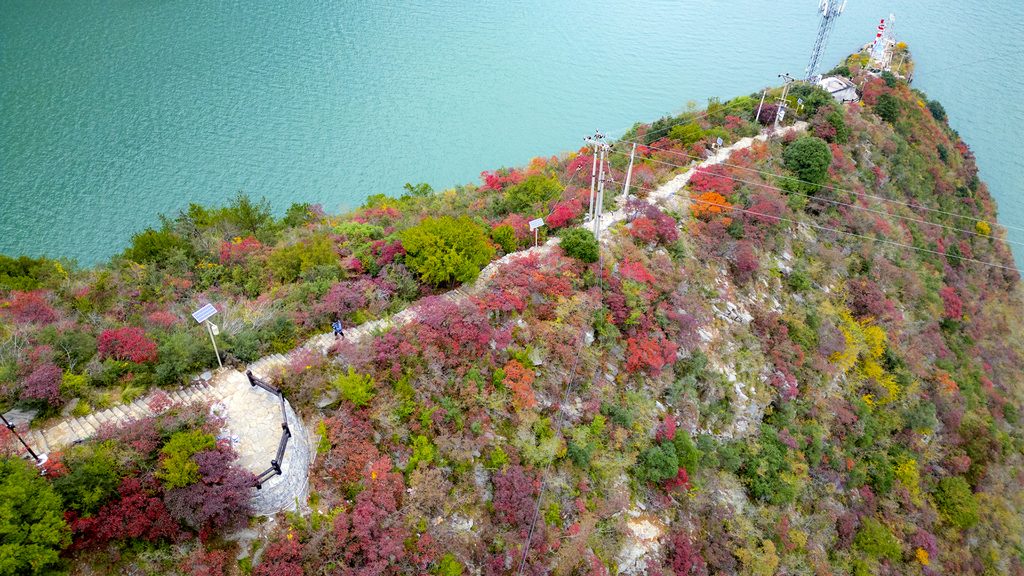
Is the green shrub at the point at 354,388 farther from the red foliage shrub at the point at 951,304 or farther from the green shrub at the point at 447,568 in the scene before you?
the red foliage shrub at the point at 951,304

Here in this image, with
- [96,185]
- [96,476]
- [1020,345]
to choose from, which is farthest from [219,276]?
[1020,345]

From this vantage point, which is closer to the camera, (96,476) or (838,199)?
(96,476)

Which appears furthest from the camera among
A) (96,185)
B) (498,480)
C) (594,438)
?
(96,185)

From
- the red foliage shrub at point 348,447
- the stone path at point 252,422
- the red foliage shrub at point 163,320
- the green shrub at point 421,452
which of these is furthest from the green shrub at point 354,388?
the red foliage shrub at point 163,320

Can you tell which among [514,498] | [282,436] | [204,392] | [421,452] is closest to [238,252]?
[204,392]

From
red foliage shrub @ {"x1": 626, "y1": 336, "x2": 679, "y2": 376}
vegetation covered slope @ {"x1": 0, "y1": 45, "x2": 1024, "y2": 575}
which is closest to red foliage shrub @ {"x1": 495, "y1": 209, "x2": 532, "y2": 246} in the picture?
vegetation covered slope @ {"x1": 0, "y1": 45, "x2": 1024, "y2": 575}

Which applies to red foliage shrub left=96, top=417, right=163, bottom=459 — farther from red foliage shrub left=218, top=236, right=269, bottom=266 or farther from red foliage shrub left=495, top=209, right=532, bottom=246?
red foliage shrub left=495, top=209, right=532, bottom=246

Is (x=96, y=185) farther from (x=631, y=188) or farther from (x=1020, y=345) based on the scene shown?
(x=1020, y=345)
